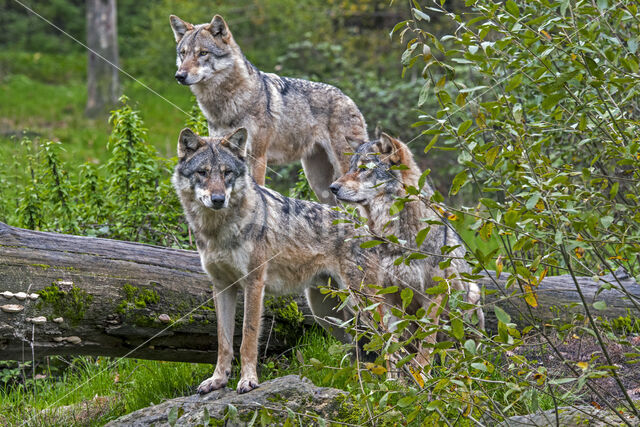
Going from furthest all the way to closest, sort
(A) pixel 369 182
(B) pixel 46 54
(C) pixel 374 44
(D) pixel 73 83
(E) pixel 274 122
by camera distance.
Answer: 1. (B) pixel 46 54
2. (D) pixel 73 83
3. (C) pixel 374 44
4. (E) pixel 274 122
5. (A) pixel 369 182

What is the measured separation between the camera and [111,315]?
5508mm

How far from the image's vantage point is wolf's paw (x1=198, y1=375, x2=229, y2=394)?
5.35 m

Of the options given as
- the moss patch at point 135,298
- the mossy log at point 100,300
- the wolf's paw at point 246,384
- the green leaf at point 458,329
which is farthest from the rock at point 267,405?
the green leaf at point 458,329

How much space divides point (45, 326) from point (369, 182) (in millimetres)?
2837

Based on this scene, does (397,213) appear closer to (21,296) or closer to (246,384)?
(246,384)

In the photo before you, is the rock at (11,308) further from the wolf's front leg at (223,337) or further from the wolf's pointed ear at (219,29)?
the wolf's pointed ear at (219,29)

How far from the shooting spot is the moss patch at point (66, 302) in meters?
5.33

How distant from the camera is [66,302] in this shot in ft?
17.6

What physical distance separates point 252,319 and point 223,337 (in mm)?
263

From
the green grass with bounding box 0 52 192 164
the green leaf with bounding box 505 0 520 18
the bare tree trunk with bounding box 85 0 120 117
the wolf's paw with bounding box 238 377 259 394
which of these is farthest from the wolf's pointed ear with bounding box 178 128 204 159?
the bare tree trunk with bounding box 85 0 120 117

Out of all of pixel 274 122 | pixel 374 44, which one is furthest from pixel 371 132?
pixel 274 122

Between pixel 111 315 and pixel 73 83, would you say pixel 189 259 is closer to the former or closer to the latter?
pixel 111 315

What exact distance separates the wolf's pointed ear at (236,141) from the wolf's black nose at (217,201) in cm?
56

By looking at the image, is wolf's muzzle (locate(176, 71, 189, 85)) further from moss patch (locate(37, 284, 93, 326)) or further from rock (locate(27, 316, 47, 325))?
rock (locate(27, 316, 47, 325))
